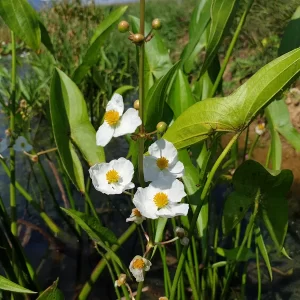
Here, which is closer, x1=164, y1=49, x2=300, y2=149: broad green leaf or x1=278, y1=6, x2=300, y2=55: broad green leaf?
x1=164, y1=49, x2=300, y2=149: broad green leaf

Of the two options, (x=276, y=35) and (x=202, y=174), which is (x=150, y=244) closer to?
(x=202, y=174)

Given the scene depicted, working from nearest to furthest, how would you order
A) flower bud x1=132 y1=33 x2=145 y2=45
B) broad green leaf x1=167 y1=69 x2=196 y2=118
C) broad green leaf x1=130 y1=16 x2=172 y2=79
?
flower bud x1=132 y1=33 x2=145 y2=45 < broad green leaf x1=167 y1=69 x2=196 y2=118 < broad green leaf x1=130 y1=16 x2=172 y2=79

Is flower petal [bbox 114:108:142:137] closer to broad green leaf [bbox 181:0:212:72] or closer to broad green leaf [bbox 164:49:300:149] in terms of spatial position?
broad green leaf [bbox 164:49:300:149]

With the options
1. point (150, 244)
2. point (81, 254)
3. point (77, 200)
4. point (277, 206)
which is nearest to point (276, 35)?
point (77, 200)

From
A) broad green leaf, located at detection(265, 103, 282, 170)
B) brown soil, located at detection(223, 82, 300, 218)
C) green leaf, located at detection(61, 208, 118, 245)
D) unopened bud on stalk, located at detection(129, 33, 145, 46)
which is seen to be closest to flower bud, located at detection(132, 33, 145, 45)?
unopened bud on stalk, located at detection(129, 33, 145, 46)

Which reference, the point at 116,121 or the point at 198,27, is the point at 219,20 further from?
the point at 116,121

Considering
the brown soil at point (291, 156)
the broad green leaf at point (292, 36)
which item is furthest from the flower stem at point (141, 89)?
the brown soil at point (291, 156)
